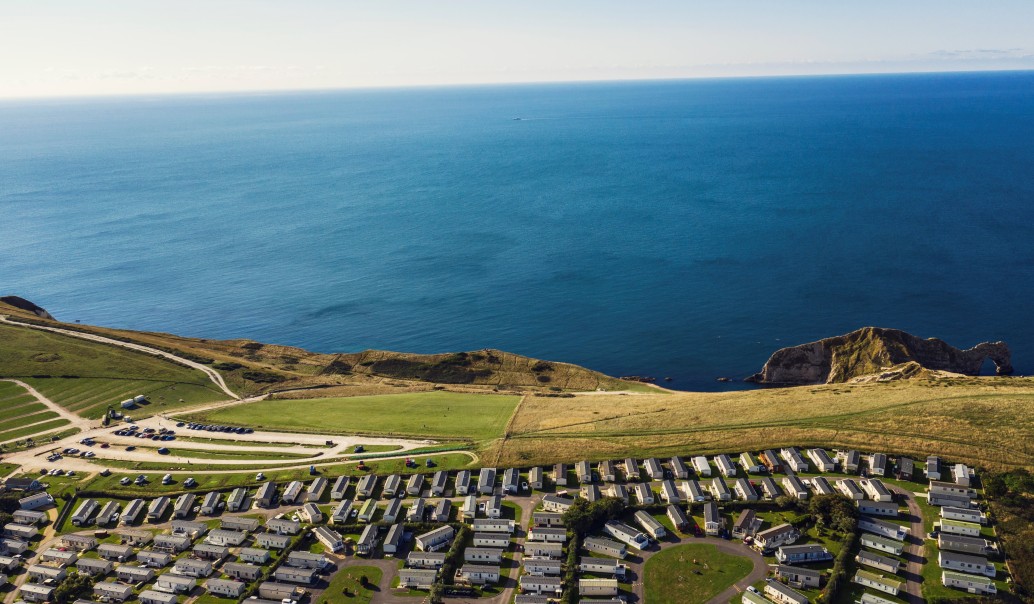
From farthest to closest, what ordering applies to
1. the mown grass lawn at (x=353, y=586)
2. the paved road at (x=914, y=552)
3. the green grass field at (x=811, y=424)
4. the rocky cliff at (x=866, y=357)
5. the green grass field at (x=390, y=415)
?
the rocky cliff at (x=866, y=357)
the green grass field at (x=390, y=415)
the green grass field at (x=811, y=424)
the mown grass lawn at (x=353, y=586)
the paved road at (x=914, y=552)

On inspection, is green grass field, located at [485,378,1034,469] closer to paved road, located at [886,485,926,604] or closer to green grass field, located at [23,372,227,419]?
paved road, located at [886,485,926,604]

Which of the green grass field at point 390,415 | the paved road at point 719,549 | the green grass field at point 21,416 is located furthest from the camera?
the green grass field at point 21,416

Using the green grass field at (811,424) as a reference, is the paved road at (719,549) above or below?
below

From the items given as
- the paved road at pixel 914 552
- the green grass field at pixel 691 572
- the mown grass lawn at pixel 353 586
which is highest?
the paved road at pixel 914 552

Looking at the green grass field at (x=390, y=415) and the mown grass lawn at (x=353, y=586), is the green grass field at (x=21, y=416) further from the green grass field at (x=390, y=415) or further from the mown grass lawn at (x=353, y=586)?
the mown grass lawn at (x=353, y=586)

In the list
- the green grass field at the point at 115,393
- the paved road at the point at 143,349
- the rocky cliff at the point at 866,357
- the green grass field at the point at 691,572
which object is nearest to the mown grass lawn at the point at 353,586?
the green grass field at the point at 691,572

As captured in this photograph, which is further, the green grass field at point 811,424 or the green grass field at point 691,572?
the green grass field at point 811,424

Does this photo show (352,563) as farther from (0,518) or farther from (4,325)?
(4,325)
